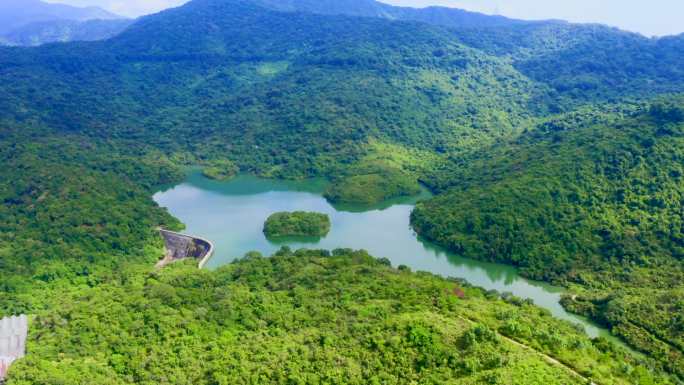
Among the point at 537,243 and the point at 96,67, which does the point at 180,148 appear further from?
the point at 537,243

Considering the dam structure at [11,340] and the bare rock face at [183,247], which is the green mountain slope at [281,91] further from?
the dam structure at [11,340]

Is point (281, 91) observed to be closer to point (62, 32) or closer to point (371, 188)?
point (371, 188)

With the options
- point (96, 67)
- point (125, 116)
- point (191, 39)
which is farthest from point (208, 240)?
point (191, 39)

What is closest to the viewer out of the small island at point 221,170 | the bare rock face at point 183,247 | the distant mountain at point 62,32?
the bare rock face at point 183,247

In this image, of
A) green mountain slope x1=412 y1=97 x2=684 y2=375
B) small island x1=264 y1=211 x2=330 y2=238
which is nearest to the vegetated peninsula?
green mountain slope x1=412 y1=97 x2=684 y2=375

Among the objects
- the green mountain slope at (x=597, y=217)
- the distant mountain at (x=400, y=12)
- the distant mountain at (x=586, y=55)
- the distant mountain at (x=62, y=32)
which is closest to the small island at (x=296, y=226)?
the green mountain slope at (x=597, y=217)

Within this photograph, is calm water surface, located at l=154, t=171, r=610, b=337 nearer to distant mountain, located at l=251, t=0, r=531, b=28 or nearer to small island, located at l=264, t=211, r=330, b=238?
small island, located at l=264, t=211, r=330, b=238
